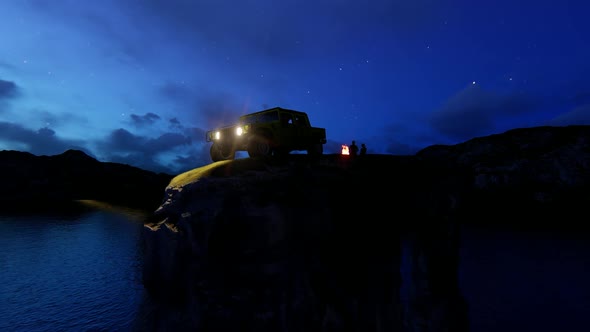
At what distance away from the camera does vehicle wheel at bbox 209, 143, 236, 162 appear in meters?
15.8

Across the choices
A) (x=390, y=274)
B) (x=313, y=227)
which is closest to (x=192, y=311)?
(x=313, y=227)

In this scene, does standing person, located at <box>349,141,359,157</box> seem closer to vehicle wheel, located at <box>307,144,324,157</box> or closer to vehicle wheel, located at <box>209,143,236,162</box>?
vehicle wheel, located at <box>307,144,324,157</box>

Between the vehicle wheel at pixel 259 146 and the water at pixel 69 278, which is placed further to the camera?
the water at pixel 69 278

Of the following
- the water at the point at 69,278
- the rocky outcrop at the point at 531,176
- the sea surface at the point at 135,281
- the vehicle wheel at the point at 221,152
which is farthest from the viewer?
the rocky outcrop at the point at 531,176

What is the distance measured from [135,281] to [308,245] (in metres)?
27.0

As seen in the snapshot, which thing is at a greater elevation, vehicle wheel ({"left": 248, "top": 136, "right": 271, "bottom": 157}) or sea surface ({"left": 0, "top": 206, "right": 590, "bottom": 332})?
vehicle wheel ({"left": 248, "top": 136, "right": 271, "bottom": 157})

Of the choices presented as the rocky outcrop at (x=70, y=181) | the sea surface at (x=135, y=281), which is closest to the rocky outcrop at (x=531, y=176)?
the sea surface at (x=135, y=281)

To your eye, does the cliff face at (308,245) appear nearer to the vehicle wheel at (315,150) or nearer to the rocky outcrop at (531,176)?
the vehicle wheel at (315,150)

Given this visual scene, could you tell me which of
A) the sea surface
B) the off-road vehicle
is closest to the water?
the sea surface

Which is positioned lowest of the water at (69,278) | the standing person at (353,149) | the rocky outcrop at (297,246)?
the water at (69,278)

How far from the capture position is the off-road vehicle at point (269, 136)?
14.3 meters

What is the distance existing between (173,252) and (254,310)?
4.60 m

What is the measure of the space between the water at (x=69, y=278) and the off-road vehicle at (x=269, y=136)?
16715mm

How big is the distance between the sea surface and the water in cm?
8
